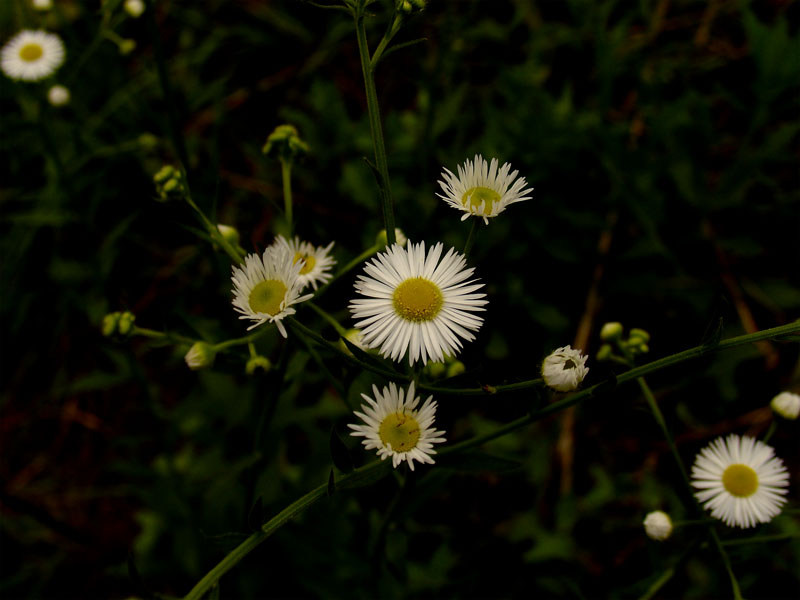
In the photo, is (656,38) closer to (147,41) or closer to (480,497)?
(480,497)

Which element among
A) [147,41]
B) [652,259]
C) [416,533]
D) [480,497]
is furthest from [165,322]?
[147,41]

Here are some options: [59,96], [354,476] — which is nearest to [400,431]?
[354,476]

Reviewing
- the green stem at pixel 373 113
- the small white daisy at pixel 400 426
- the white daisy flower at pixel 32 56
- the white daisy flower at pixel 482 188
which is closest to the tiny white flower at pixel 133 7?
the white daisy flower at pixel 32 56

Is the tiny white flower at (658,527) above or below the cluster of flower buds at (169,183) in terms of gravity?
below

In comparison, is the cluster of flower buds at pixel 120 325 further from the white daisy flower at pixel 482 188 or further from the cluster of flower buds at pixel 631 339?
the cluster of flower buds at pixel 631 339

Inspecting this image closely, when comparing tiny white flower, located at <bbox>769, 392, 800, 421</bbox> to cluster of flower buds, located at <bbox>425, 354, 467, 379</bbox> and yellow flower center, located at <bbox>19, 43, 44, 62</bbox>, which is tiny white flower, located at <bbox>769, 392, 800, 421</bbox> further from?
yellow flower center, located at <bbox>19, 43, 44, 62</bbox>

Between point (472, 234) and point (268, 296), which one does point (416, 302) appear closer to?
point (472, 234)

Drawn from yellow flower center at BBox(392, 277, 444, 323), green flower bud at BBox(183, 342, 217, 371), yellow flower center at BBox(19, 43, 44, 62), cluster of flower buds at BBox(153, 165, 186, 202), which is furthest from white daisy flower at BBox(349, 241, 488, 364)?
yellow flower center at BBox(19, 43, 44, 62)
